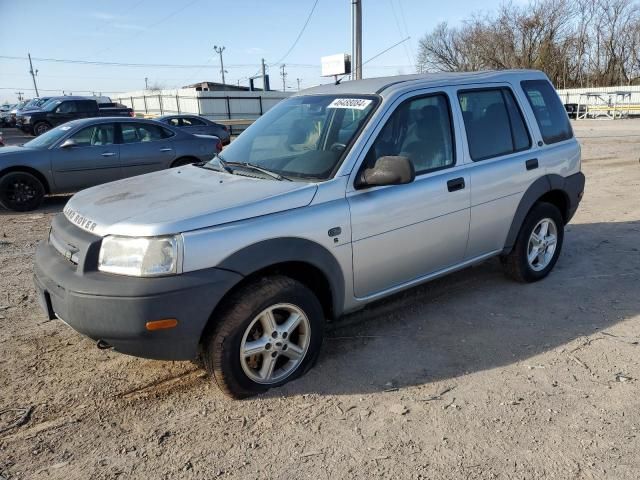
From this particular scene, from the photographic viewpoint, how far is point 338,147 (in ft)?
11.3

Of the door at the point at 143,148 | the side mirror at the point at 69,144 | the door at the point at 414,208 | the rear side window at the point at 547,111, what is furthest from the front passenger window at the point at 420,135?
the side mirror at the point at 69,144

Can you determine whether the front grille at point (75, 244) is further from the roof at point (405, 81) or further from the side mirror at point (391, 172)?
the roof at point (405, 81)

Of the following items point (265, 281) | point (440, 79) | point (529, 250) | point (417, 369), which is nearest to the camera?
point (265, 281)

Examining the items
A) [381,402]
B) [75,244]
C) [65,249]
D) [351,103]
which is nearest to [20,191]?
[65,249]

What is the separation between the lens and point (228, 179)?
3.52 m

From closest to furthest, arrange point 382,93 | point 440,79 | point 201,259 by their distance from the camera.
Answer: point 201,259 → point 382,93 → point 440,79

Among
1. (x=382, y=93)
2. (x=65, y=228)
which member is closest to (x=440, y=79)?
(x=382, y=93)

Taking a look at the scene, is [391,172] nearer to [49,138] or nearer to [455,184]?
[455,184]

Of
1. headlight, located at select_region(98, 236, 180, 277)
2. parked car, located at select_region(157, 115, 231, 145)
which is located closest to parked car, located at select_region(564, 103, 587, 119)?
parked car, located at select_region(157, 115, 231, 145)

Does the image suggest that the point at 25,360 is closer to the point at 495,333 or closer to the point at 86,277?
the point at 86,277

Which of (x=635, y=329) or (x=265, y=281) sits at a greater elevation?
(x=265, y=281)

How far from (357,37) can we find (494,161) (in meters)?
10.3

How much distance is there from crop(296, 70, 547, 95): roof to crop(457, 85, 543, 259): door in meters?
0.11

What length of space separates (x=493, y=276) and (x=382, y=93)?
2.36m
